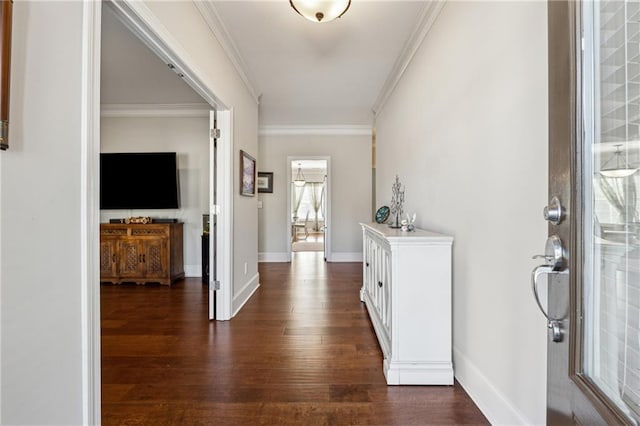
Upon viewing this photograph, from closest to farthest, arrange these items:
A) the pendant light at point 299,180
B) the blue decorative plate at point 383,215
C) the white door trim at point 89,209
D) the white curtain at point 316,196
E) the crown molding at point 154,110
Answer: the white door trim at point 89,209 < the blue decorative plate at point 383,215 < the crown molding at point 154,110 < the pendant light at point 299,180 < the white curtain at point 316,196

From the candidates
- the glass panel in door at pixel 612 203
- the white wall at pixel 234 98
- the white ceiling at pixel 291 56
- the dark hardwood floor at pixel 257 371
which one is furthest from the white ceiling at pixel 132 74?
the glass panel in door at pixel 612 203

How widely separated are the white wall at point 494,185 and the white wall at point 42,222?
5.97 feet

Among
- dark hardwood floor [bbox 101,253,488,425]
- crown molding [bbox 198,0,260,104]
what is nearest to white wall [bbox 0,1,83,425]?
dark hardwood floor [bbox 101,253,488,425]

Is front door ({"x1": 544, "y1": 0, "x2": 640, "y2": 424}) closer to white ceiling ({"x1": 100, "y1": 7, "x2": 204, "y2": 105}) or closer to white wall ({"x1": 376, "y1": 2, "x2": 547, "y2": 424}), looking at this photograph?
white wall ({"x1": 376, "y1": 2, "x2": 547, "y2": 424})

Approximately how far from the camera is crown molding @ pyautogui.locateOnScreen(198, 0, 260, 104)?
238 centimetres

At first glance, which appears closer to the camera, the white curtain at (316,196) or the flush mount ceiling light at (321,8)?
the flush mount ceiling light at (321,8)

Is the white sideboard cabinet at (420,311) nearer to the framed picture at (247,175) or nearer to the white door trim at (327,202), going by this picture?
the framed picture at (247,175)

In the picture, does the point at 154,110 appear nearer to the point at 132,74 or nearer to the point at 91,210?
the point at 132,74

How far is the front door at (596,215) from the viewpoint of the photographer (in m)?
0.61

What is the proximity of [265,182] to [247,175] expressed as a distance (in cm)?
250

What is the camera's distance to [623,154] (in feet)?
2.03

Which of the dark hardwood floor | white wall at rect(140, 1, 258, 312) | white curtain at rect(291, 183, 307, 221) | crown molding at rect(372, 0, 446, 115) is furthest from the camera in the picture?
white curtain at rect(291, 183, 307, 221)

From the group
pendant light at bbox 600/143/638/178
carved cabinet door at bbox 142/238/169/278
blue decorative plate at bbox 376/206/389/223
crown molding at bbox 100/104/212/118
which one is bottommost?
carved cabinet door at bbox 142/238/169/278

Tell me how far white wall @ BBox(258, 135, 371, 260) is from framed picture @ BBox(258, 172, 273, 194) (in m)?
0.08
